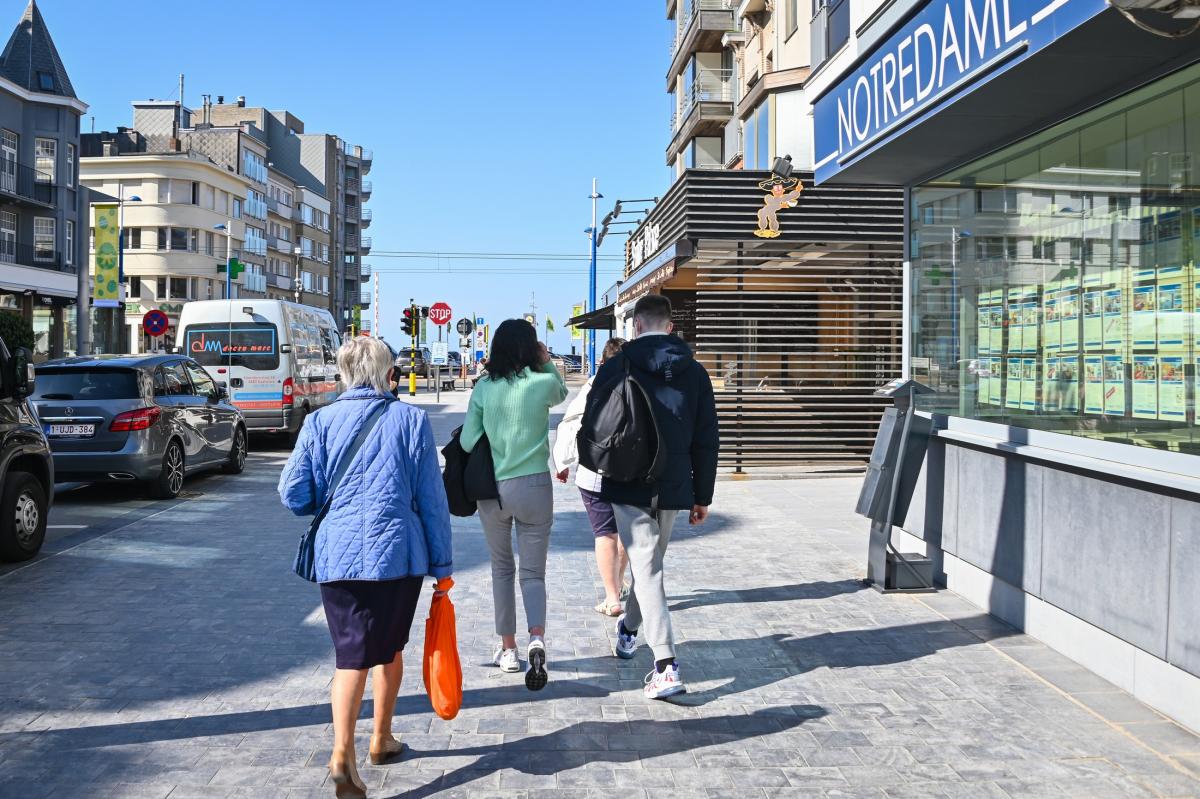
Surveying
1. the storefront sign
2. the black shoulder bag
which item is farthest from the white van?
the storefront sign

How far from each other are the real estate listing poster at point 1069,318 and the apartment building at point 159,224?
214 ft

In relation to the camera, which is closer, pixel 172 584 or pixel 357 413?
pixel 357 413

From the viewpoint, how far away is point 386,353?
4289mm

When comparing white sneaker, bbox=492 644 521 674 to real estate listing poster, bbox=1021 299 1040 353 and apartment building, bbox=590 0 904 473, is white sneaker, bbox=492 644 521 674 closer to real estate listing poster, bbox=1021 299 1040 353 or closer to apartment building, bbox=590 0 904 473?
real estate listing poster, bbox=1021 299 1040 353

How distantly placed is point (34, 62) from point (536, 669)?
46566 mm

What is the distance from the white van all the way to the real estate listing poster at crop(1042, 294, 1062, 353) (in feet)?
46.4

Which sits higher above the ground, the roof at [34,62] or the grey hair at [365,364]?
the roof at [34,62]

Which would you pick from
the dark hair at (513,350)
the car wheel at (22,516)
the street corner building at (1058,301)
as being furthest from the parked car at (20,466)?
the street corner building at (1058,301)

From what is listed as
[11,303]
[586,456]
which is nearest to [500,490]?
[586,456]

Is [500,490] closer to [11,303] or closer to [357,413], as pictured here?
[357,413]

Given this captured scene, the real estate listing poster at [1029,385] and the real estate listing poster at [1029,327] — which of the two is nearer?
the real estate listing poster at [1029,385]

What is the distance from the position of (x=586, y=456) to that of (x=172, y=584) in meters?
3.89

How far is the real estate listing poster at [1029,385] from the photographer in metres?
6.77

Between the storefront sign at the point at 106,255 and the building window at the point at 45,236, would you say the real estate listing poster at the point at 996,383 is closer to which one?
the building window at the point at 45,236
